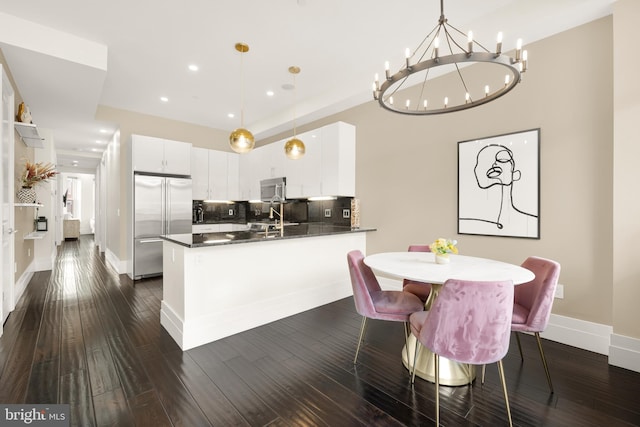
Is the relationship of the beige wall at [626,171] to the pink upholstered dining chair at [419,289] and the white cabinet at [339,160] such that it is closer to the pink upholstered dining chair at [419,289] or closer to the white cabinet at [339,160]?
the pink upholstered dining chair at [419,289]

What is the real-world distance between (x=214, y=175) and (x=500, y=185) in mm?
5330

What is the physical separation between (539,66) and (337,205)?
3043 millimetres

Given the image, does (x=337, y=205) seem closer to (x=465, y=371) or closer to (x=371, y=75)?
(x=371, y=75)

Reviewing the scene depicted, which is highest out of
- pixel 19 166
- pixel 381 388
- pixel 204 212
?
pixel 19 166

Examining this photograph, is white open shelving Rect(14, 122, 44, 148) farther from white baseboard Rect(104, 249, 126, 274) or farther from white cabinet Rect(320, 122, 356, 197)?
white cabinet Rect(320, 122, 356, 197)

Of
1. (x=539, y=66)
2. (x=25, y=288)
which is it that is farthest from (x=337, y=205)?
(x=25, y=288)

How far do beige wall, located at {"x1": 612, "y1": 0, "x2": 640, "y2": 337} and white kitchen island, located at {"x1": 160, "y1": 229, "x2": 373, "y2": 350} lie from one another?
2.58m

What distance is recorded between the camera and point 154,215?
195 inches

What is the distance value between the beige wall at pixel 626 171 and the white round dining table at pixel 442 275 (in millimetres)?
866

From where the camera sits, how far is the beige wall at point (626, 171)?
2152mm

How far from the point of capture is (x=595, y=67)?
2.43m

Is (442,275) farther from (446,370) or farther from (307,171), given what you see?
(307,171)

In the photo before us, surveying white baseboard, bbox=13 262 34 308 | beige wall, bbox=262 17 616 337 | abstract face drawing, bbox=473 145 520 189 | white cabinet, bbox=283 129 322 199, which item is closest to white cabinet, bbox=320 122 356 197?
white cabinet, bbox=283 129 322 199

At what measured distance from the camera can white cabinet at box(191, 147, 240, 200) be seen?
5891 millimetres
